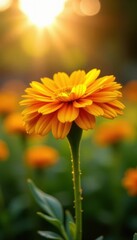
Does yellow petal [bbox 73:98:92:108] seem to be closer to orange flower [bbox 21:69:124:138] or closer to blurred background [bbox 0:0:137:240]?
orange flower [bbox 21:69:124:138]

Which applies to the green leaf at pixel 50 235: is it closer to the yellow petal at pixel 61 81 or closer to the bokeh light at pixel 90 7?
the yellow petal at pixel 61 81

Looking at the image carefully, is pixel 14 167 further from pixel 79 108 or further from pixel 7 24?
pixel 7 24

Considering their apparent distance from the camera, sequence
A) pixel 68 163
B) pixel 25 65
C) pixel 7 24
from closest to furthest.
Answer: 1. pixel 68 163
2. pixel 7 24
3. pixel 25 65

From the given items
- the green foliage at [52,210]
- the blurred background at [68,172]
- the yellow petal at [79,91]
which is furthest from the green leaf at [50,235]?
the blurred background at [68,172]

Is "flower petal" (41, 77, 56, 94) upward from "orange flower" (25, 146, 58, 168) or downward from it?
upward

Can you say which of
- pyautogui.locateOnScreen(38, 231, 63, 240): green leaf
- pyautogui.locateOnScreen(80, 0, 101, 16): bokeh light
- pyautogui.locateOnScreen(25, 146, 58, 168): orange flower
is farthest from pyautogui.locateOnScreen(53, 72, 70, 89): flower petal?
pyautogui.locateOnScreen(80, 0, 101, 16): bokeh light

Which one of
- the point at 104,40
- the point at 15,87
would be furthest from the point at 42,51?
the point at 15,87
